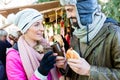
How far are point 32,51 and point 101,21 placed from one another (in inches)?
35.6

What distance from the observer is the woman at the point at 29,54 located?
2.89m

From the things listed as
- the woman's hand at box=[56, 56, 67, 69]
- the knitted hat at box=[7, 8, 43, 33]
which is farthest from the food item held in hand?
the knitted hat at box=[7, 8, 43, 33]

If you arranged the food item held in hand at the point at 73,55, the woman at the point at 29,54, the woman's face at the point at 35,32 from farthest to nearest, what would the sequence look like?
1. the woman's face at the point at 35,32
2. the woman at the point at 29,54
3. the food item held in hand at the point at 73,55

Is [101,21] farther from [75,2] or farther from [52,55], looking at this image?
[52,55]

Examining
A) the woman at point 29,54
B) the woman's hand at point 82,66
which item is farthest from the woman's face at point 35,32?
the woman's hand at point 82,66

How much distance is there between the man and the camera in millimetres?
2311

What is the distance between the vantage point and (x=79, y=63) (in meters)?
2.33

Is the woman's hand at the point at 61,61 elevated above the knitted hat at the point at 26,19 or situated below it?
below

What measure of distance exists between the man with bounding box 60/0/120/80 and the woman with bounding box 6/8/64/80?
0.40 meters

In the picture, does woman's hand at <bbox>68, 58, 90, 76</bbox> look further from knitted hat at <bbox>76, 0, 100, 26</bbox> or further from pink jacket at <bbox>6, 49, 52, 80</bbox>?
pink jacket at <bbox>6, 49, 52, 80</bbox>

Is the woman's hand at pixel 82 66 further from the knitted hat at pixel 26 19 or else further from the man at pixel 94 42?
the knitted hat at pixel 26 19

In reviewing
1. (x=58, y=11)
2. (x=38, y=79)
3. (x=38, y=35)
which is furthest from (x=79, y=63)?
(x=58, y=11)

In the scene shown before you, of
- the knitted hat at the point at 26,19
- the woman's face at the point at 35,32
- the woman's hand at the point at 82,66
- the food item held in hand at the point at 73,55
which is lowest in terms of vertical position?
the woman's hand at the point at 82,66

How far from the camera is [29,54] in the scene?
305cm
